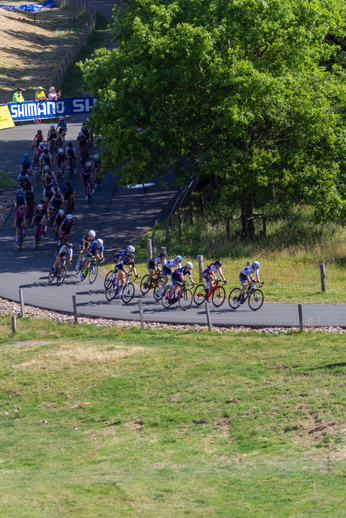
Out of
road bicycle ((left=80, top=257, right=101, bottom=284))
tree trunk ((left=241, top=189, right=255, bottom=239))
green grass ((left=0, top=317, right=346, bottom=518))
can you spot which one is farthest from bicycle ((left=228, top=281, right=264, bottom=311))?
tree trunk ((left=241, top=189, right=255, bottom=239))

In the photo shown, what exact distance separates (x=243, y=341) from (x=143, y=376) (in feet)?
11.1

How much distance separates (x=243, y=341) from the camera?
17.8 metres

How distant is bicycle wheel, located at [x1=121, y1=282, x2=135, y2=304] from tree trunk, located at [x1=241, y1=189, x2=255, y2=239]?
8.69m

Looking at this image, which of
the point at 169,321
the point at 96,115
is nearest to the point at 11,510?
the point at 169,321

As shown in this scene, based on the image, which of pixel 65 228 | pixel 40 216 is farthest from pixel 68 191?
pixel 65 228

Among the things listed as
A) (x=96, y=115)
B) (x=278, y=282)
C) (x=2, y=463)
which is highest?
(x=96, y=115)

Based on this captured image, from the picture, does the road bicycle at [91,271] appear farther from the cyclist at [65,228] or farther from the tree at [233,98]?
the tree at [233,98]

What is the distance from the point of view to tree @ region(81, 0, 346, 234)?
26047mm

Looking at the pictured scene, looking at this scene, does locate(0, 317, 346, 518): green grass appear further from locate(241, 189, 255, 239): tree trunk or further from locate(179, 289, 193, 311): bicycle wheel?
locate(241, 189, 255, 239): tree trunk

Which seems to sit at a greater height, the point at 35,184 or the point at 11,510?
the point at 35,184

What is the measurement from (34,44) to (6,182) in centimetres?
3243

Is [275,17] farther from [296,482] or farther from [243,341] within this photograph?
[296,482]

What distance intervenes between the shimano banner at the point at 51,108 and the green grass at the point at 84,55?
3.05 metres

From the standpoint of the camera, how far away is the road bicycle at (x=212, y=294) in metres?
21.2
